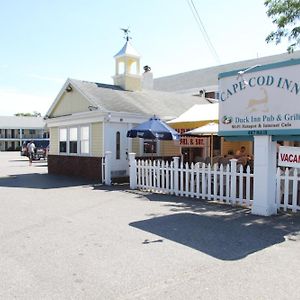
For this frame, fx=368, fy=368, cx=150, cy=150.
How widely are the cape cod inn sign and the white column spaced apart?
1.12ft

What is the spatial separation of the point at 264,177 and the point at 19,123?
72.4 metres

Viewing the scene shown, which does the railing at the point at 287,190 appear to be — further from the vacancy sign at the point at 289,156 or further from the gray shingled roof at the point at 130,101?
the gray shingled roof at the point at 130,101

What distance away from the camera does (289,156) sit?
8.51 meters

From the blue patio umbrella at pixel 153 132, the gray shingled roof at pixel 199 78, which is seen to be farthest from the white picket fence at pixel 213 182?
the gray shingled roof at pixel 199 78

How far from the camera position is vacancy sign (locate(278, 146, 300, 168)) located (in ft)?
27.5

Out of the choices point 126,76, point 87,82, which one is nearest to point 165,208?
point 87,82

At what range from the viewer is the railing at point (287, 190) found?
27.8ft

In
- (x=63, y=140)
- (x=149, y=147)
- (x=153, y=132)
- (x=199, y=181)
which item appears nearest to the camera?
(x=199, y=181)

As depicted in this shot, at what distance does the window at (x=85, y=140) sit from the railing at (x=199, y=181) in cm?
447

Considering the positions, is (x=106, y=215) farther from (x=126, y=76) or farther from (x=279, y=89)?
(x=126, y=76)

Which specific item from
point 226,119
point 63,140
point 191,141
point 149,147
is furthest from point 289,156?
point 63,140

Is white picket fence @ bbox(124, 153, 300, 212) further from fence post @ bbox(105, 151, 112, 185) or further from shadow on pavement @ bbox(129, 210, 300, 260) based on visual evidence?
fence post @ bbox(105, 151, 112, 185)

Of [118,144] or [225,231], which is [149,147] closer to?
[118,144]

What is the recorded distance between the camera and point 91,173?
1628 cm
